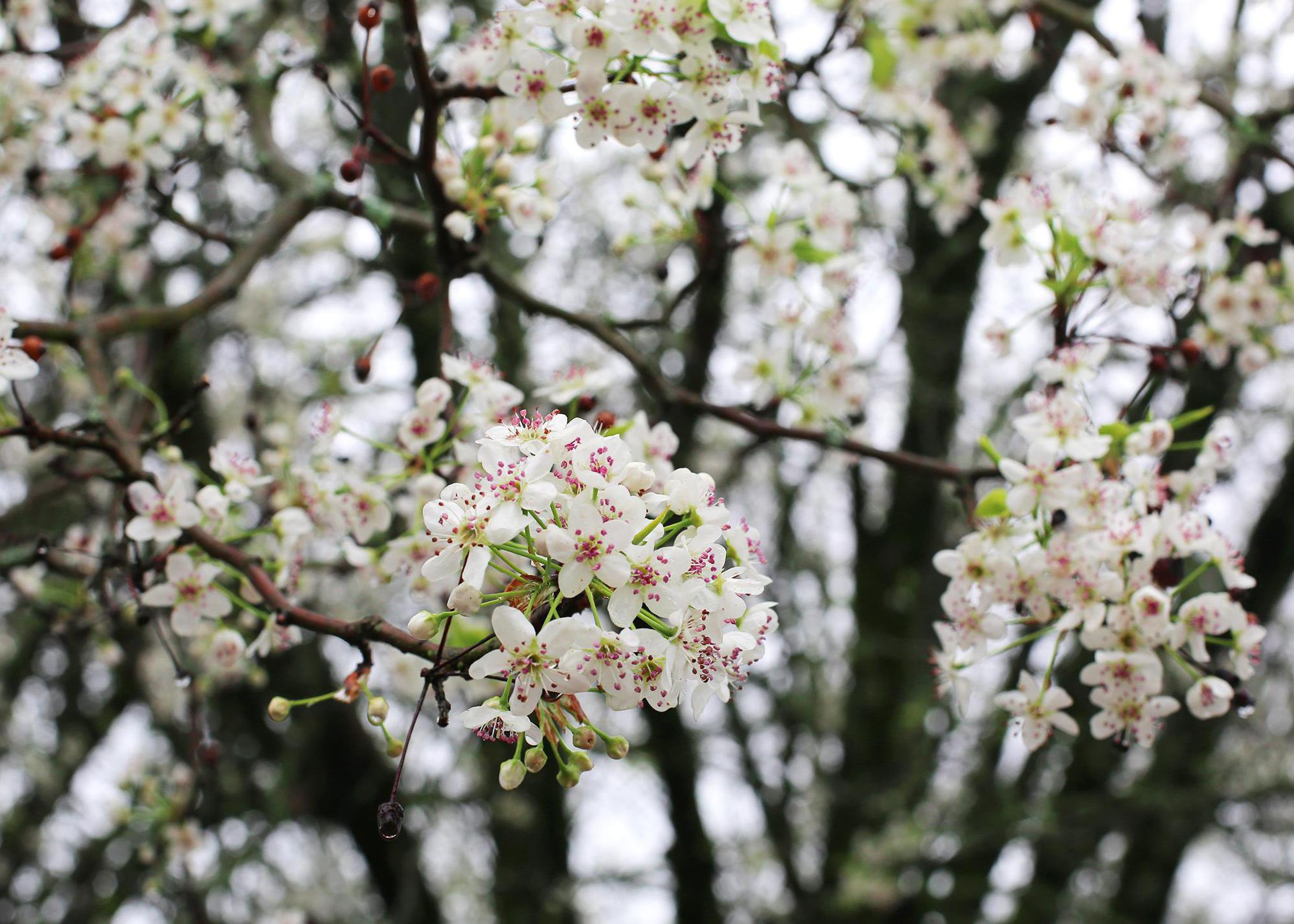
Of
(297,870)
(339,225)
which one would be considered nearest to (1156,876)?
(297,870)

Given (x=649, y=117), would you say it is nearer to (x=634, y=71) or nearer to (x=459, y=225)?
(x=634, y=71)

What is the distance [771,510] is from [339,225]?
→ 3.08 metres

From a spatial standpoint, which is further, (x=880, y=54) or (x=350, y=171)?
(x=880, y=54)

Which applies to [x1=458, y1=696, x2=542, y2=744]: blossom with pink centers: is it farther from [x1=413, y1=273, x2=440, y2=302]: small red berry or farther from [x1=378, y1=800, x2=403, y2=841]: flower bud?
[x1=413, y1=273, x2=440, y2=302]: small red berry

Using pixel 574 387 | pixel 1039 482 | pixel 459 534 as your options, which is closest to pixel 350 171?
pixel 574 387

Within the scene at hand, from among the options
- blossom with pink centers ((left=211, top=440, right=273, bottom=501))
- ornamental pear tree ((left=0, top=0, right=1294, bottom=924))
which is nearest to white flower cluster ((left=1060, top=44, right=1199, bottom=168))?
ornamental pear tree ((left=0, top=0, right=1294, bottom=924))

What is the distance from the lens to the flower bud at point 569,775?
1.34 meters

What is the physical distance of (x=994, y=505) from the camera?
1877 mm

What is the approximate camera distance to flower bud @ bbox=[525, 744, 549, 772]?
133cm

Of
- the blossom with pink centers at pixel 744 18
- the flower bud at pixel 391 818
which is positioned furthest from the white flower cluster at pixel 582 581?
the blossom with pink centers at pixel 744 18

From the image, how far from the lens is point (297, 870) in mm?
6277

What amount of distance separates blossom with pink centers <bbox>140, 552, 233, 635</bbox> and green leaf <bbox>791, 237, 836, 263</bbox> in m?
1.50

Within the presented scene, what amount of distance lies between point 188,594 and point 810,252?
1575mm

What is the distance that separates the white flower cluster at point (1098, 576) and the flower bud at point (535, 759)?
2.95 ft
